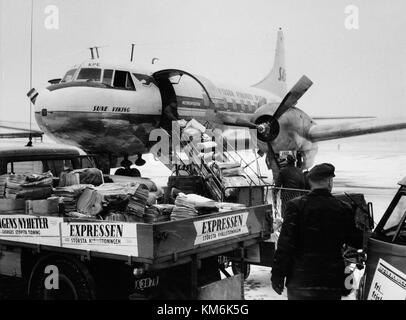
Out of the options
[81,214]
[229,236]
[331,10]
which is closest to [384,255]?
[229,236]

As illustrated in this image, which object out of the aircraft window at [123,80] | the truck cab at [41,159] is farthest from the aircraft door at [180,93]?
the truck cab at [41,159]

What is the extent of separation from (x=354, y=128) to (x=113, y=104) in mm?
10256

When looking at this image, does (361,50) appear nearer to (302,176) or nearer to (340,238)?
(302,176)

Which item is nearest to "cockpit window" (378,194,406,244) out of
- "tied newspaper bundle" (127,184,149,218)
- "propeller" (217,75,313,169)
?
"tied newspaper bundle" (127,184,149,218)

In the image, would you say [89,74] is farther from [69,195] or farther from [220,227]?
[220,227]

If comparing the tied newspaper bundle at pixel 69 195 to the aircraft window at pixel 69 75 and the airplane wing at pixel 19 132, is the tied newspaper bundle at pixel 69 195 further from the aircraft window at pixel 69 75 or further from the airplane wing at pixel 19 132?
the aircraft window at pixel 69 75

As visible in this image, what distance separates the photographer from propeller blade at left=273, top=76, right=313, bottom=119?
16.2m

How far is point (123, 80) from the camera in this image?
44.3ft

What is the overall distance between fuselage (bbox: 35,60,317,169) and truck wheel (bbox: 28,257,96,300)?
298 inches

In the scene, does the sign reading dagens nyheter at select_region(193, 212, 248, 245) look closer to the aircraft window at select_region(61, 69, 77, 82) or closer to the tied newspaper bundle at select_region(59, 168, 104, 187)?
the tied newspaper bundle at select_region(59, 168, 104, 187)

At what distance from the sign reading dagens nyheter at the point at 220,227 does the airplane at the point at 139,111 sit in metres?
7.84

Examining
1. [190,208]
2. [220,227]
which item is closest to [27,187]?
[190,208]
